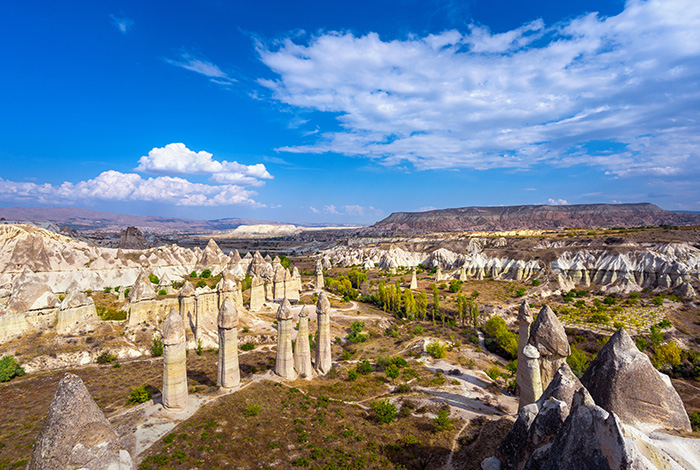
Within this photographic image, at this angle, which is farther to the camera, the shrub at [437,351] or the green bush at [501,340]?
the green bush at [501,340]

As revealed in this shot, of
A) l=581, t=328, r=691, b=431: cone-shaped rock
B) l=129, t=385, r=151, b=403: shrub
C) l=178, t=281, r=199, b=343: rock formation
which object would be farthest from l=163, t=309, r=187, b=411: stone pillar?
l=581, t=328, r=691, b=431: cone-shaped rock

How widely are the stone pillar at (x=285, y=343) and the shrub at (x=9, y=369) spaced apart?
2063 cm

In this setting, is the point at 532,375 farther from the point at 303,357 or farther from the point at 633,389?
the point at 303,357

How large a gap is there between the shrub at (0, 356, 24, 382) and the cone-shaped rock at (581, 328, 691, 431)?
125 feet

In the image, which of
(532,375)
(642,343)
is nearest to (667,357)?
(642,343)

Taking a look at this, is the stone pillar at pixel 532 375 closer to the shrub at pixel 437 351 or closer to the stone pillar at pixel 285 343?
the stone pillar at pixel 285 343

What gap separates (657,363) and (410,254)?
7887 cm

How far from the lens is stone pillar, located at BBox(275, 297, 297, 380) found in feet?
83.3

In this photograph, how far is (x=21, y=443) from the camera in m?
17.8

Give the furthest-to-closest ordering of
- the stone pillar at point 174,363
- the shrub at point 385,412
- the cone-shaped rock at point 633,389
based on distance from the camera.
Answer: the shrub at point 385,412
the stone pillar at point 174,363
the cone-shaped rock at point 633,389

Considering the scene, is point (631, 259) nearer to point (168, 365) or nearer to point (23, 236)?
point (168, 365)

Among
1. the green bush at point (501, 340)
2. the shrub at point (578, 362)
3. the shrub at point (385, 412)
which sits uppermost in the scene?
the shrub at point (385, 412)

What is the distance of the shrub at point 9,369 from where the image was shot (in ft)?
85.6

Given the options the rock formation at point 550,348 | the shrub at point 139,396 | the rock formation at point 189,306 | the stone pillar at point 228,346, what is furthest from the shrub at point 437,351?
the shrub at point 139,396
